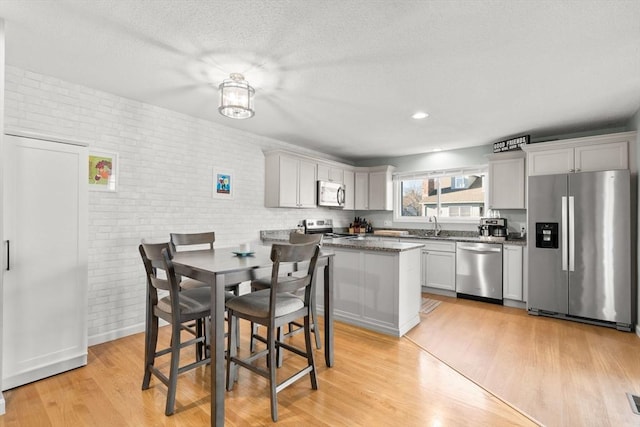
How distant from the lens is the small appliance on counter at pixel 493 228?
15.7 feet

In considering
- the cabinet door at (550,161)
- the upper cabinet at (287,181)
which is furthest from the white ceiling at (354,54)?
the upper cabinet at (287,181)

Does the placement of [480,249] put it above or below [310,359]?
above

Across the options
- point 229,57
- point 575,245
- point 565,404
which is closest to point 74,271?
point 229,57

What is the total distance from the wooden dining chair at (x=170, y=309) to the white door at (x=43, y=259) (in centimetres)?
77

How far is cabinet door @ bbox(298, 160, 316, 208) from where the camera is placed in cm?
492

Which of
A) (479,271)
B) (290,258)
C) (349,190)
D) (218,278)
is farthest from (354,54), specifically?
(349,190)

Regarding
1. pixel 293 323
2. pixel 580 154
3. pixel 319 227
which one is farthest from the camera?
pixel 319 227

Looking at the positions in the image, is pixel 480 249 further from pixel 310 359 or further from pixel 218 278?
pixel 218 278

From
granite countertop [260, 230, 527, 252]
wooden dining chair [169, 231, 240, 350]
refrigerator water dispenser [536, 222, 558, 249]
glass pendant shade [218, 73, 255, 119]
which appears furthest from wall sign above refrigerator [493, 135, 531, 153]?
wooden dining chair [169, 231, 240, 350]

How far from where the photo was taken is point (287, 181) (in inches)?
184

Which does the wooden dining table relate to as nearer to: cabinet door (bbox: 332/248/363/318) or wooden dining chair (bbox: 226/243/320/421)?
wooden dining chair (bbox: 226/243/320/421)

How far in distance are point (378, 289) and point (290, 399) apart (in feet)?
5.05

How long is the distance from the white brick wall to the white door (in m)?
0.53

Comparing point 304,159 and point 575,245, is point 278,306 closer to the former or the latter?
point 304,159
